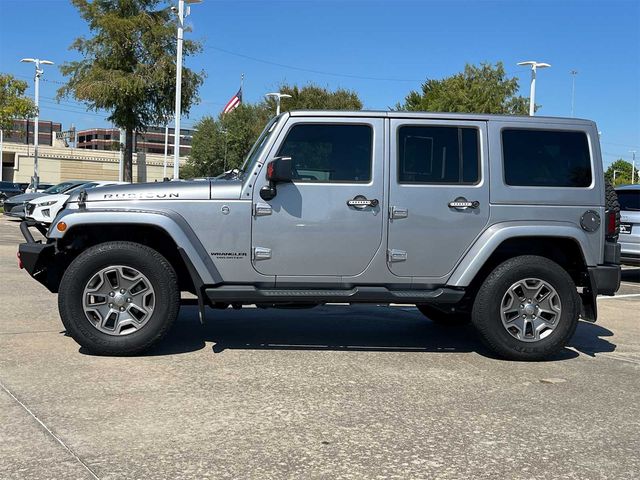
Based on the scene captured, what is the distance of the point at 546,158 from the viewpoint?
5.96 m

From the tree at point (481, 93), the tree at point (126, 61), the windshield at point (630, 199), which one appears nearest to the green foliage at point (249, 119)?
the tree at point (481, 93)

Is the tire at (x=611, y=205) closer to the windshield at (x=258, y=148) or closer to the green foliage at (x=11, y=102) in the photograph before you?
the windshield at (x=258, y=148)

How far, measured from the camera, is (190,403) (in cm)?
448

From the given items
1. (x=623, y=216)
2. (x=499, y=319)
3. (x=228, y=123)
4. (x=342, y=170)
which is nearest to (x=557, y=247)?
(x=499, y=319)

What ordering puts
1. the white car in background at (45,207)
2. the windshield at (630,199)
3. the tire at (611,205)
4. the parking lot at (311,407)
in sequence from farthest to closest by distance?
the white car in background at (45,207)
the windshield at (630,199)
the tire at (611,205)
the parking lot at (311,407)

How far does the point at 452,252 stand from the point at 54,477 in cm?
359

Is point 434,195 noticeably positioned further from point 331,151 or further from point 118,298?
point 118,298

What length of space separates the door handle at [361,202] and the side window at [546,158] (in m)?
1.20

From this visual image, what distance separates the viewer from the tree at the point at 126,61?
25156 millimetres

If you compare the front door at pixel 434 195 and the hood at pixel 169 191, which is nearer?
the hood at pixel 169 191

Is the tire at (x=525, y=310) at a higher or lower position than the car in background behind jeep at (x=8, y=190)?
lower

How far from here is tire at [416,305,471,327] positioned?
7311 mm

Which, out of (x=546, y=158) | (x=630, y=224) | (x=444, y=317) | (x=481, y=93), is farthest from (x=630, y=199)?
(x=481, y=93)

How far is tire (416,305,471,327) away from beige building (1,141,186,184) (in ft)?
247
